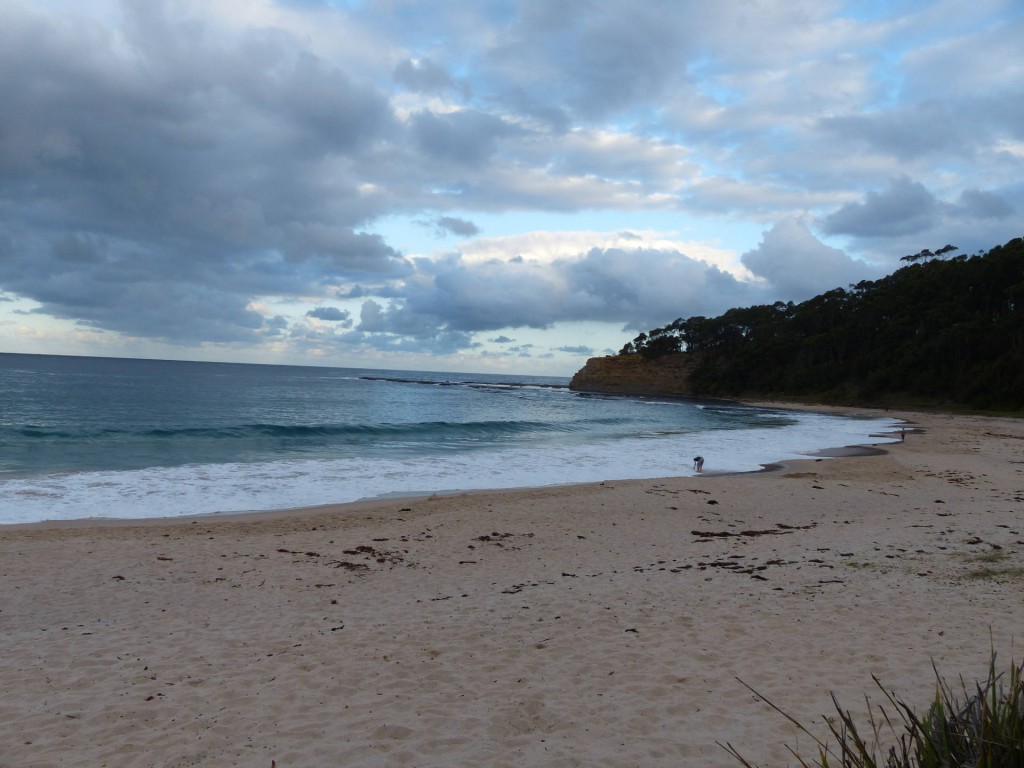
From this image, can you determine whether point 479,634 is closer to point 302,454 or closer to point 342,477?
point 342,477

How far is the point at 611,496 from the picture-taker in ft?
46.0

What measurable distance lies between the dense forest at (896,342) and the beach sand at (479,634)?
157ft

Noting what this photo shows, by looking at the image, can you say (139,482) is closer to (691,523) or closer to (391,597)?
(391,597)

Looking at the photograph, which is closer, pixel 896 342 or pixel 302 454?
pixel 302 454

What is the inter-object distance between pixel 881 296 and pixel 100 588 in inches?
3015

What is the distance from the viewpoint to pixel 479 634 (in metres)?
5.82

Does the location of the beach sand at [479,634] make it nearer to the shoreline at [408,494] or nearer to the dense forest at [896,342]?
the shoreline at [408,494]

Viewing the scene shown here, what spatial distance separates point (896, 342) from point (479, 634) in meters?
68.0

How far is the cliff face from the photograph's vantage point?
9119cm

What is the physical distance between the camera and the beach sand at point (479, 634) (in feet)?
13.1

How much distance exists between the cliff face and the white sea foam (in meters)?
64.0

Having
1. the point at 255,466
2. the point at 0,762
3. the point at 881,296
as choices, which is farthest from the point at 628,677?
the point at 881,296

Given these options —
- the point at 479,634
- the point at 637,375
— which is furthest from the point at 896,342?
the point at 479,634

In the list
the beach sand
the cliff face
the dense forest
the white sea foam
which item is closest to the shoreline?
the white sea foam
